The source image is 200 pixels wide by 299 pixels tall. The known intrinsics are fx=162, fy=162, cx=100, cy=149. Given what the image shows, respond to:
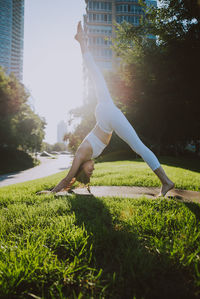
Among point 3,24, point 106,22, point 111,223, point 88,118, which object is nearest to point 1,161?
point 88,118

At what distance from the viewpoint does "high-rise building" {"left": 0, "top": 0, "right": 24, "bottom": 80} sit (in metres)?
61.6

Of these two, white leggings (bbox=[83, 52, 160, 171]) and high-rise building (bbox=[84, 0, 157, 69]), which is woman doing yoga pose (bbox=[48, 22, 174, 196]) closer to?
white leggings (bbox=[83, 52, 160, 171])

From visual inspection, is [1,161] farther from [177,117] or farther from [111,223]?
[111,223]

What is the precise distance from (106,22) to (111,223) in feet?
212

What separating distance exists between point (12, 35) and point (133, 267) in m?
85.6

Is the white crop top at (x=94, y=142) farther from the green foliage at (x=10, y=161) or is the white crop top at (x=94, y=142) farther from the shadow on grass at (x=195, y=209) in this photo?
the green foliage at (x=10, y=161)

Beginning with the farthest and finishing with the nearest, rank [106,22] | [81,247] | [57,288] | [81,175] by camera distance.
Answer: [106,22]
[81,175]
[81,247]
[57,288]

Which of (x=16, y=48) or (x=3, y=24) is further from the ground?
(x=3, y=24)

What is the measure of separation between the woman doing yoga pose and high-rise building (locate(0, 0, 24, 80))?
231ft

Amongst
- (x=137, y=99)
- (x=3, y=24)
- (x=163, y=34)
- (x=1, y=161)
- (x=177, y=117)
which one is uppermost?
(x=3, y=24)

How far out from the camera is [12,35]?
211 feet

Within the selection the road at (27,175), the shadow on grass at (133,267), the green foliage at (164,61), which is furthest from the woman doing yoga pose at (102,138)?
the green foliage at (164,61)

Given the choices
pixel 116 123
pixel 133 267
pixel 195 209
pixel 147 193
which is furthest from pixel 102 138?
pixel 133 267

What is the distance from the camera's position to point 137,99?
551 inches
